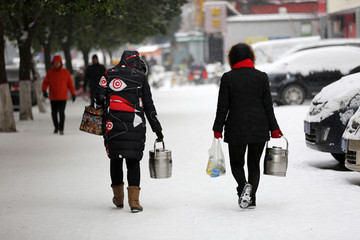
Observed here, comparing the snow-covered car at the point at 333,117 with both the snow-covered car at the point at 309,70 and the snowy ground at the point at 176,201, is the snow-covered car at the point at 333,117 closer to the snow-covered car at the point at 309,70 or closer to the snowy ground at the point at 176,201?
the snowy ground at the point at 176,201

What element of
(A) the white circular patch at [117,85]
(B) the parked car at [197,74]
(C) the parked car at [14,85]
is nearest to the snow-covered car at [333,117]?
(A) the white circular patch at [117,85]

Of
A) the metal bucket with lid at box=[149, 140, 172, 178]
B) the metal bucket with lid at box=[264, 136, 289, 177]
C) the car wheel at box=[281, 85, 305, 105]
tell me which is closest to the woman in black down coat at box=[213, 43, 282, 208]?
the metal bucket with lid at box=[264, 136, 289, 177]

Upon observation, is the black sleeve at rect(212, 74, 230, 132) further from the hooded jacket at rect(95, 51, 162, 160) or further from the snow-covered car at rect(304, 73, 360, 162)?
the snow-covered car at rect(304, 73, 360, 162)

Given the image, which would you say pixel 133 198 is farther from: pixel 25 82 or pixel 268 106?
pixel 25 82

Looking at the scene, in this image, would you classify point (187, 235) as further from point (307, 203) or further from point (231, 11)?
point (231, 11)

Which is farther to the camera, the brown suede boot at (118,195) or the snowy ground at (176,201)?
the brown suede boot at (118,195)

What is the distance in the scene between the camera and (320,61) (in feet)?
74.7

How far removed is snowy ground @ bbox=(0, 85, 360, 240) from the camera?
689 centimetres

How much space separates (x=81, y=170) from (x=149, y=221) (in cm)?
402

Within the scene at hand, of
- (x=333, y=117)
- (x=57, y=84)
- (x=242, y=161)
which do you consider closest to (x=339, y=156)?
(x=333, y=117)

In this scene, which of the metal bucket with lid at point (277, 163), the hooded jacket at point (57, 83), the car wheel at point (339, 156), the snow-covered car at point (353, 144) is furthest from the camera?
the hooded jacket at point (57, 83)

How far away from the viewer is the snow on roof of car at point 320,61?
73.5 ft

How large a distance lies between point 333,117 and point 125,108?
3.54m

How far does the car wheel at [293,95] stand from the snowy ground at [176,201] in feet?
30.9
